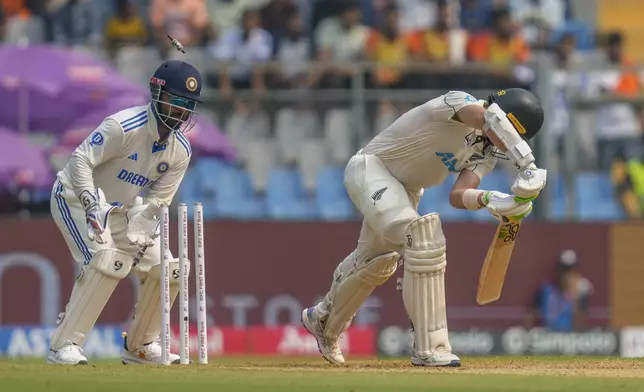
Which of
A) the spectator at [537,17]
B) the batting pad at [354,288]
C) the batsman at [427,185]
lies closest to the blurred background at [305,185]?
the spectator at [537,17]

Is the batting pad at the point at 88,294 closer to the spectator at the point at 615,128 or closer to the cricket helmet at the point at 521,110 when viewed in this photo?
the cricket helmet at the point at 521,110

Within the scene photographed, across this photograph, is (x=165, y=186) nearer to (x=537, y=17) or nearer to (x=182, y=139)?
(x=182, y=139)

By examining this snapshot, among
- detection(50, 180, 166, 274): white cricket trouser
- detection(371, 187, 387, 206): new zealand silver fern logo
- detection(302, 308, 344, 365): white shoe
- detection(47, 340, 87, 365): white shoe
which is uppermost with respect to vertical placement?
detection(371, 187, 387, 206): new zealand silver fern logo

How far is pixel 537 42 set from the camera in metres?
15.6

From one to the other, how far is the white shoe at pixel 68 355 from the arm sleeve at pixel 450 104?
7.51 feet

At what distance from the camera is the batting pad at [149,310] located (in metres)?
8.47

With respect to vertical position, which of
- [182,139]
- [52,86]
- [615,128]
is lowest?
[182,139]

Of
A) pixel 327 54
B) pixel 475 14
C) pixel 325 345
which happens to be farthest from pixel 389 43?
pixel 325 345

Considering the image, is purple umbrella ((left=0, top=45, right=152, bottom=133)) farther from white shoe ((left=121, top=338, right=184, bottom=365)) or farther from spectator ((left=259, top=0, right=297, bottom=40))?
white shoe ((left=121, top=338, right=184, bottom=365))

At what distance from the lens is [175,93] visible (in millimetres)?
8234

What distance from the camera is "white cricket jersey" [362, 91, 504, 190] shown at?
8031 millimetres

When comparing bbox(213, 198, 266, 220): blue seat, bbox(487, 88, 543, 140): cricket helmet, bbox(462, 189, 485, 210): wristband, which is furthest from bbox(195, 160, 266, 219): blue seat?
bbox(487, 88, 543, 140): cricket helmet

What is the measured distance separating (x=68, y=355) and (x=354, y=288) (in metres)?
1.61

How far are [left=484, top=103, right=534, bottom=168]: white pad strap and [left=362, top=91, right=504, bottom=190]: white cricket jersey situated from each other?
0.25 m
